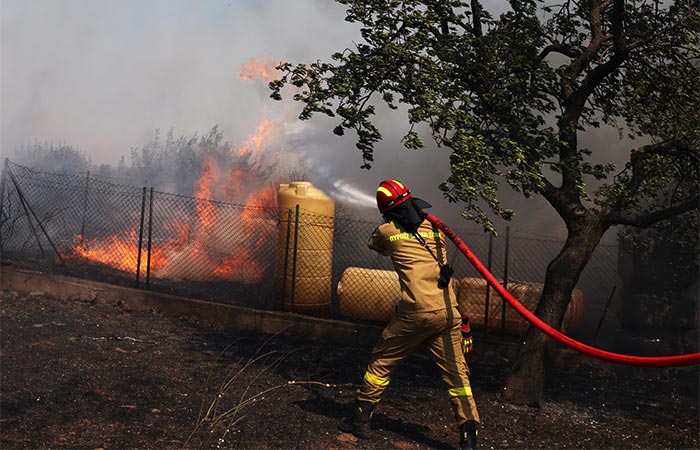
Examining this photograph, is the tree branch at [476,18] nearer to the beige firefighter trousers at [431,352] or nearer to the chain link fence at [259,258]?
the chain link fence at [259,258]

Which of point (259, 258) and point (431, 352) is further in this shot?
point (259, 258)

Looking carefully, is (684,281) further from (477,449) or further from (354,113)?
(354,113)

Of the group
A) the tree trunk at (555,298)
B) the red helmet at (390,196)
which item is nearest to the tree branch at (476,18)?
the tree trunk at (555,298)

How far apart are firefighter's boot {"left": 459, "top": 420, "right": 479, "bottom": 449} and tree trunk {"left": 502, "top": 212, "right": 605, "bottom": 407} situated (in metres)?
1.51

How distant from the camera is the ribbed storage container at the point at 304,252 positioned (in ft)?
27.4

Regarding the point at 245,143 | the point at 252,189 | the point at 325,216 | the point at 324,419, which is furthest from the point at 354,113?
the point at 245,143

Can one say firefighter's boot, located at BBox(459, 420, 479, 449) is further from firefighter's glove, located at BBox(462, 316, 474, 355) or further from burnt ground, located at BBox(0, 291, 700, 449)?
firefighter's glove, located at BBox(462, 316, 474, 355)

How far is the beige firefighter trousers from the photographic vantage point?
444 cm

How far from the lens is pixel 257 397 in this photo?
17.6 ft

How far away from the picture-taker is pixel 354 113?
16.3 feet

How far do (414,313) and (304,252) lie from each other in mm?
4064

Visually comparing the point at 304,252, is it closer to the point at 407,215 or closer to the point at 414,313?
the point at 407,215

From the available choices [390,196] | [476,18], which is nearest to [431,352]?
[390,196]

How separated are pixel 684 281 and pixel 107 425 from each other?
7480 millimetres
